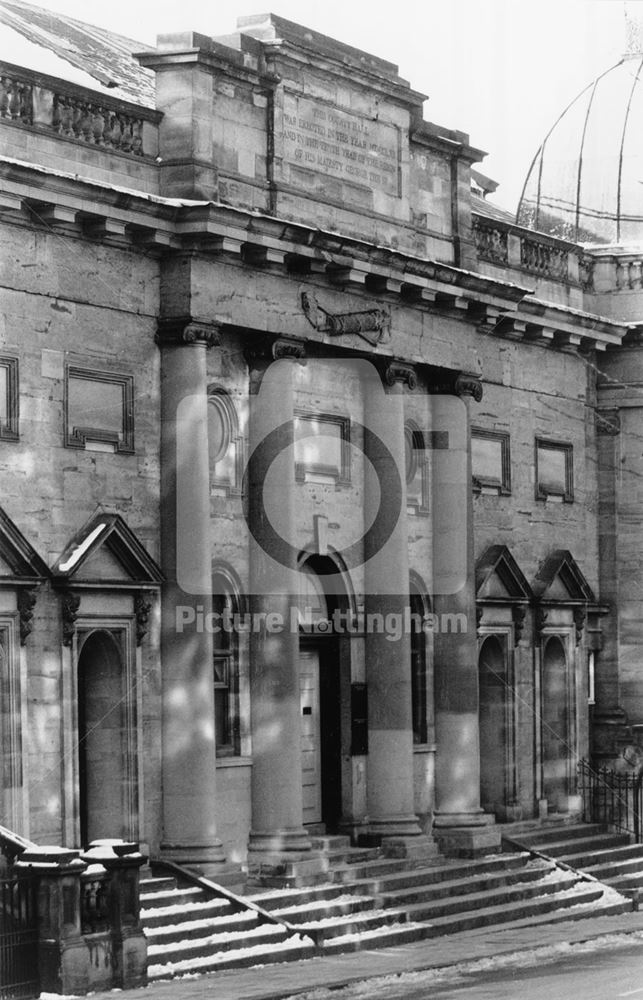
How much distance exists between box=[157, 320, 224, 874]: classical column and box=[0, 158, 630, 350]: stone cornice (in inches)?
47.0

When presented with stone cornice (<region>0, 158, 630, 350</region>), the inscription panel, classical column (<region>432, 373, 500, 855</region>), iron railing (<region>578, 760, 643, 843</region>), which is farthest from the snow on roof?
iron railing (<region>578, 760, 643, 843</region>)

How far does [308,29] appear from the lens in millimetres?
29422

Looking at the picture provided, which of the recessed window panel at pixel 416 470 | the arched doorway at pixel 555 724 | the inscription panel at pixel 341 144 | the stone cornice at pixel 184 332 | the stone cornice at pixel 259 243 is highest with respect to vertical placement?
the inscription panel at pixel 341 144

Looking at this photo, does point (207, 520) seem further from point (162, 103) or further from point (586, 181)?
point (586, 181)

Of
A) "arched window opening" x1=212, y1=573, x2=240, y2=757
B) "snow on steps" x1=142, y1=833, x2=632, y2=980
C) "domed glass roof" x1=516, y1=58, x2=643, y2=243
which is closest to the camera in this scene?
"snow on steps" x1=142, y1=833, x2=632, y2=980

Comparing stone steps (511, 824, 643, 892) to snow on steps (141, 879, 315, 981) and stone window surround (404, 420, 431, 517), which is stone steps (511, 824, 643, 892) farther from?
snow on steps (141, 879, 315, 981)

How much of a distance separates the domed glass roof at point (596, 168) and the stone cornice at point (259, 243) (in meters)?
7.41

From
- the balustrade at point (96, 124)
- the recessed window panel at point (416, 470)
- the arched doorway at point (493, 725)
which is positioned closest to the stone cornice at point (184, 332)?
the balustrade at point (96, 124)

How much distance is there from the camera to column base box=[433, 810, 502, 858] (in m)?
31.5

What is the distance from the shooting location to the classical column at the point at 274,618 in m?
28.0

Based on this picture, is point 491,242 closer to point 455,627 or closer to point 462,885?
point 455,627

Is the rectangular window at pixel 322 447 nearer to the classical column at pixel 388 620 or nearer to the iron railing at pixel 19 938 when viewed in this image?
the classical column at pixel 388 620

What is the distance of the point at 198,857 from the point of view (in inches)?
1034

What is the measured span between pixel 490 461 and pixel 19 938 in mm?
14937
